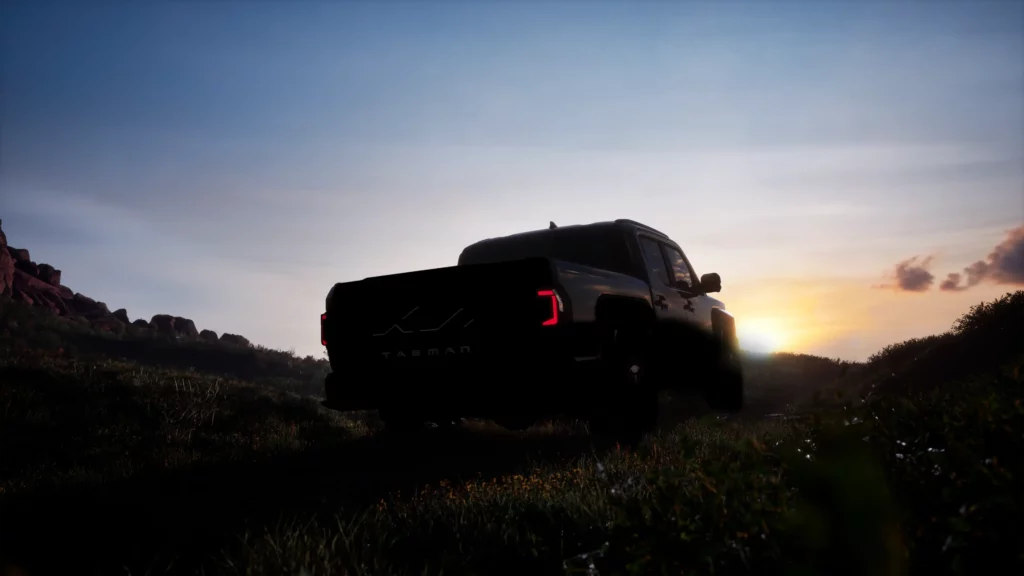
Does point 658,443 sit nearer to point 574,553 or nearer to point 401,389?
point 401,389

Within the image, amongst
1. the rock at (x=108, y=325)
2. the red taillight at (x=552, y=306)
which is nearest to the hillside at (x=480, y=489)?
the red taillight at (x=552, y=306)

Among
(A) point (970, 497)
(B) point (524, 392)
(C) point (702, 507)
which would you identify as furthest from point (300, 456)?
(A) point (970, 497)

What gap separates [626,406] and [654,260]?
2396 mm

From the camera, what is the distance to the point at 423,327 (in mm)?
5895

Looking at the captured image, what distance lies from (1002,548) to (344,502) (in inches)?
163

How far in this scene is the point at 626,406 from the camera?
21.0ft

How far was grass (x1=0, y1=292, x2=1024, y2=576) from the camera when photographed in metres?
2.47

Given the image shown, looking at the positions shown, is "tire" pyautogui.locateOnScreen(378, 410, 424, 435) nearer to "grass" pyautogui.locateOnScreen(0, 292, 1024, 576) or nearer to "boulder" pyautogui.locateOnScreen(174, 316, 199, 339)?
"grass" pyautogui.locateOnScreen(0, 292, 1024, 576)

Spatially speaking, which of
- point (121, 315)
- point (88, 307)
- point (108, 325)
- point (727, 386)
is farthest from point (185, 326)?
point (727, 386)

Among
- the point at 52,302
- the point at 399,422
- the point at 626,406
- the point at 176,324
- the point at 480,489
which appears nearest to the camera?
the point at 480,489

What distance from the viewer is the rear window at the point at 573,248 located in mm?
7785

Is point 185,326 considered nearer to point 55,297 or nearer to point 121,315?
point 121,315

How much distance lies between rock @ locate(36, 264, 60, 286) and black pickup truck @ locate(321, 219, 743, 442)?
68.4 meters

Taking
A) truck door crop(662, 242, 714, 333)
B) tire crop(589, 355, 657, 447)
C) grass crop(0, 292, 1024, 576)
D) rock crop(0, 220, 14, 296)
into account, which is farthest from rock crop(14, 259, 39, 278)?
tire crop(589, 355, 657, 447)
